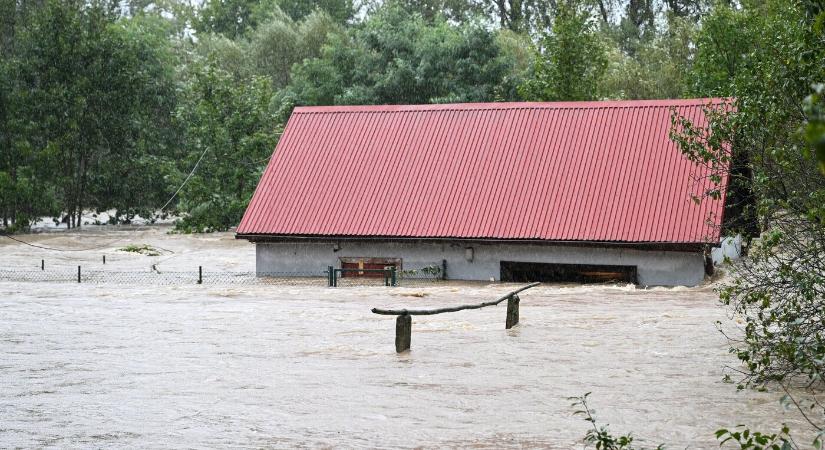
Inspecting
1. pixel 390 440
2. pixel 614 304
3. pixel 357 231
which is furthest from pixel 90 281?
→ pixel 390 440

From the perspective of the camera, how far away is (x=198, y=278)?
35688 mm

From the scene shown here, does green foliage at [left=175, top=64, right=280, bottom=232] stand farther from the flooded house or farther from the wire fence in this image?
the flooded house

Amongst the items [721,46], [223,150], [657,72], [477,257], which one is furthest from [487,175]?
[657,72]

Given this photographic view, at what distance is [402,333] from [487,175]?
51.8 ft

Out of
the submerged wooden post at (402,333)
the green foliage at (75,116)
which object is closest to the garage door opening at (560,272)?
the submerged wooden post at (402,333)

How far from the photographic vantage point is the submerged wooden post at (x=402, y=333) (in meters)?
19.5

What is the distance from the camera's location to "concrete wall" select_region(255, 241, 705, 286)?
30.9 metres

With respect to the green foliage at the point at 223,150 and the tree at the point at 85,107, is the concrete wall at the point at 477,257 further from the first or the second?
the tree at the point at 85,107

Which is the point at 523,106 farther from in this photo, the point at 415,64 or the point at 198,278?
the point at 415,64

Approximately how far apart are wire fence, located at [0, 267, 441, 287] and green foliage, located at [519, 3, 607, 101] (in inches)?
678

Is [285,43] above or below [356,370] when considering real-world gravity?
above

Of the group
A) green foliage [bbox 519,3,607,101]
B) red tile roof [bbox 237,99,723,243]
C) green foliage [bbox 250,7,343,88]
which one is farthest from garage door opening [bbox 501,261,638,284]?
green foliage [bbox 250,7,343,88]

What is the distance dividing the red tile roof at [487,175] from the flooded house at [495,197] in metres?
0.05

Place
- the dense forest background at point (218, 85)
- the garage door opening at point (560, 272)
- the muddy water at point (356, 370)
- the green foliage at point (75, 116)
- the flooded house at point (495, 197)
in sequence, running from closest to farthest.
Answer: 1. the muddy water at point (356, 370)
2. the flooded house at point (495, 197)
3. the garage door opening at point (560, 272)
4. the dense forest background at point (218, 85)
5. the green foliage at point (75, 116)
